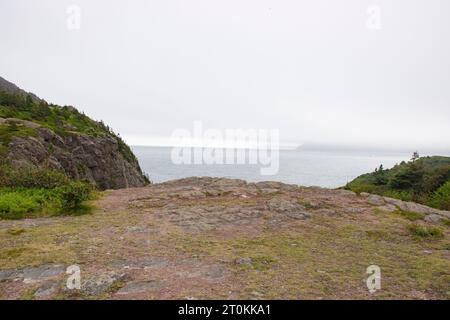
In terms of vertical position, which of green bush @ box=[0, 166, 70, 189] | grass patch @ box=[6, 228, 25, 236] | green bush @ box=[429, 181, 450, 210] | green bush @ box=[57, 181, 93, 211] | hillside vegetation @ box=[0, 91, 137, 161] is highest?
hillside vegetation @ box=[0, 91, 137, 161]

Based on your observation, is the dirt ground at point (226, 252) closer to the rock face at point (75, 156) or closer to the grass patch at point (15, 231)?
the grass patch at point (15, 231)

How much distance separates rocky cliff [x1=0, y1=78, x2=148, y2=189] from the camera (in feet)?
65.3

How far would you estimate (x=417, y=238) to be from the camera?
30.8ft

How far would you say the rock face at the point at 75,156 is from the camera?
65.3ft

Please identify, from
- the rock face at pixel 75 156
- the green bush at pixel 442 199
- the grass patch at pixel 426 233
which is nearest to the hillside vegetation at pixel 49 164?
the rock face at pixel 75 156

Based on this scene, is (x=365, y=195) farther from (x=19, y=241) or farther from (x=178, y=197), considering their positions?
(x=19, y=241)

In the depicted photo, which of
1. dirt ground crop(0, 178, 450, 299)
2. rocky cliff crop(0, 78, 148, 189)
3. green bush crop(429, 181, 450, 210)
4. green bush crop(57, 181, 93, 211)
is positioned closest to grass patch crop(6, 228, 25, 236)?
dirt ground crop(0, 178, 450, 299)

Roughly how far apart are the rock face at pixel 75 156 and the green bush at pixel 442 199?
70.9ft

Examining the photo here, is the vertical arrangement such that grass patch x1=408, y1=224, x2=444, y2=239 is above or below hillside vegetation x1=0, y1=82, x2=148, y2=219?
below

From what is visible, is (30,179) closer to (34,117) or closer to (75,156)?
(75,156)

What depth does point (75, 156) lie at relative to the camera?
94.5 feet

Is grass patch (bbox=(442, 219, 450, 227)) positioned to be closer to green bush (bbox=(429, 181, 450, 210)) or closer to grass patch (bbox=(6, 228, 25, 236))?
green bush (bbox=(429, 181, 450, 210))

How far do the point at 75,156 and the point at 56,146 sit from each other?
9.80 feet

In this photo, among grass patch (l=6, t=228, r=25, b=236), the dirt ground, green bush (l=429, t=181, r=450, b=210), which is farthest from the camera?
green bush (l=429, t=181, r=450, b=210)
